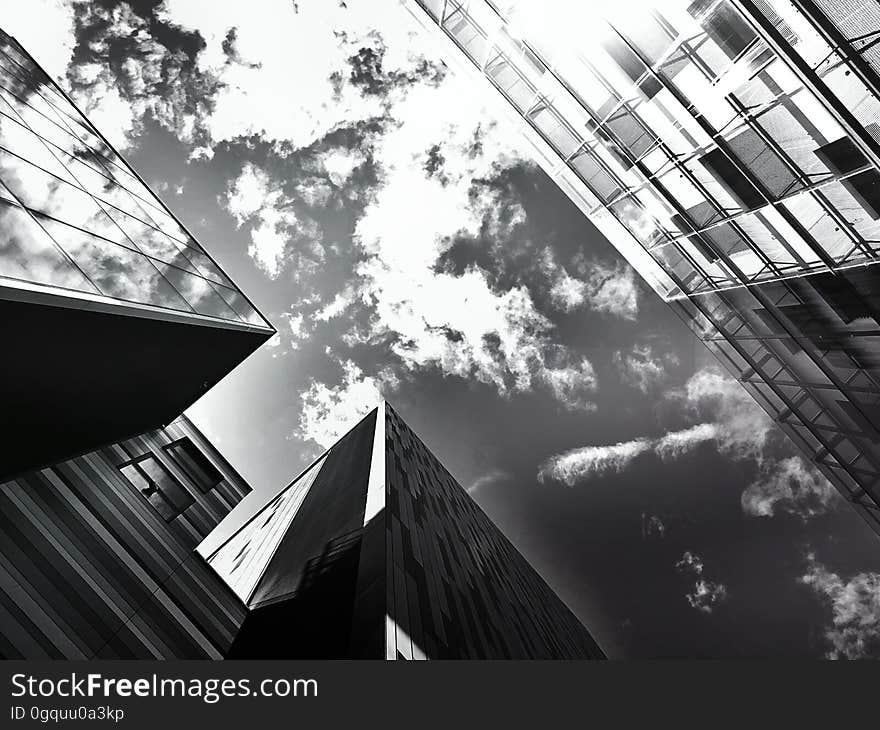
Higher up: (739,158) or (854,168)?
(739,158)

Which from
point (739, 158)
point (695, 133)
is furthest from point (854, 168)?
point (695, 133)

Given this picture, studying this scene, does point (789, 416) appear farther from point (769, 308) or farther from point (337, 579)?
point (337, 579)

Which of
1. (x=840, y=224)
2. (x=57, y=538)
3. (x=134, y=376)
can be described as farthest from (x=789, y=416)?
(x=57, y=538)

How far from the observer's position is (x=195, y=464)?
821 inches

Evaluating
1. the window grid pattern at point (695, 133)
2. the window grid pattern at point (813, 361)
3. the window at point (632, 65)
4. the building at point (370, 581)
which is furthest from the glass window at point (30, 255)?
the window grid pattern at point (813, 361)

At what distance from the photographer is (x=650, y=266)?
19812mm

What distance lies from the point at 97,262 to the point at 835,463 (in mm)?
24738

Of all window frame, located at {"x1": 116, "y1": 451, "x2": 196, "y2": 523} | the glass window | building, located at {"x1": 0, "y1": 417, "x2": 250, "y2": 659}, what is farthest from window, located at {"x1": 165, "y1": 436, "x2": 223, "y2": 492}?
the glass window

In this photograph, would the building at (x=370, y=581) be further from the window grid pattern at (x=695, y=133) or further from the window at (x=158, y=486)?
the window grid pattern at (x=695, y=133)

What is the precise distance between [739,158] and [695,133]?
4.75 ft

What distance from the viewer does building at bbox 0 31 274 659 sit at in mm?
7293

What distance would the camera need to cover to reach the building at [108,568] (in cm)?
881

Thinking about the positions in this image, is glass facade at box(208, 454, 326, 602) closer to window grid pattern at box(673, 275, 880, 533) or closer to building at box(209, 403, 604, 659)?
building at box(209, 403, 604, 659)

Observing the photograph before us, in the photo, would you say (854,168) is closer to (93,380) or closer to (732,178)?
(732,178)
